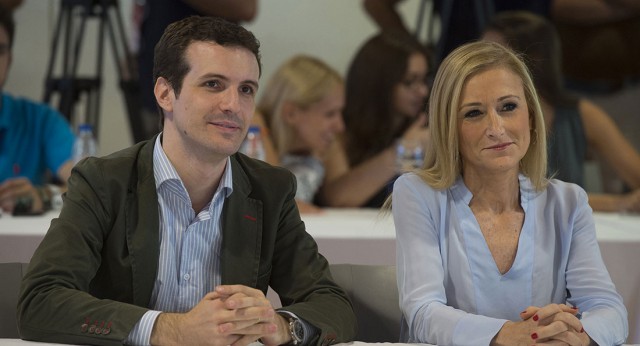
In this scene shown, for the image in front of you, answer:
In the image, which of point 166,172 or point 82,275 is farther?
point 166,172

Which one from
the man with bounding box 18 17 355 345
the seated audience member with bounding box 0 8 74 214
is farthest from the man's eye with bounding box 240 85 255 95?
the seated audience member with bounding box 0 8 74 214

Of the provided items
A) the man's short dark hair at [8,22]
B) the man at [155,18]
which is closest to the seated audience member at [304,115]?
the man at [155,18]

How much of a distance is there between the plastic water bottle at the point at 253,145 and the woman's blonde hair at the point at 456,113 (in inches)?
62.2

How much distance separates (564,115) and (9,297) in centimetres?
329

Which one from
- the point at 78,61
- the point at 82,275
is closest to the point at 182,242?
the point at 82,275

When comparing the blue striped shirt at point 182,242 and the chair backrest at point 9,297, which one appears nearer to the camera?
the blue striped shirt at point 182,242

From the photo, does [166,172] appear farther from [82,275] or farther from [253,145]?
[253,145]

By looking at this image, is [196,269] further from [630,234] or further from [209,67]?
[630,234]

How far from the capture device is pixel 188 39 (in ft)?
6.32

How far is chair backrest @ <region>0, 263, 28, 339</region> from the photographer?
2.02 m

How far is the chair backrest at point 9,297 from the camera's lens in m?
2.02

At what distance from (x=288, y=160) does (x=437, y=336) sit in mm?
2257

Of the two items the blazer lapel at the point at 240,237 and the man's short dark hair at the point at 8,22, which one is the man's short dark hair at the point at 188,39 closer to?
the blazer lapel at the point at 240,237

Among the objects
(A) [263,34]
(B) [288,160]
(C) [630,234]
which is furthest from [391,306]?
(A) [263,34]
